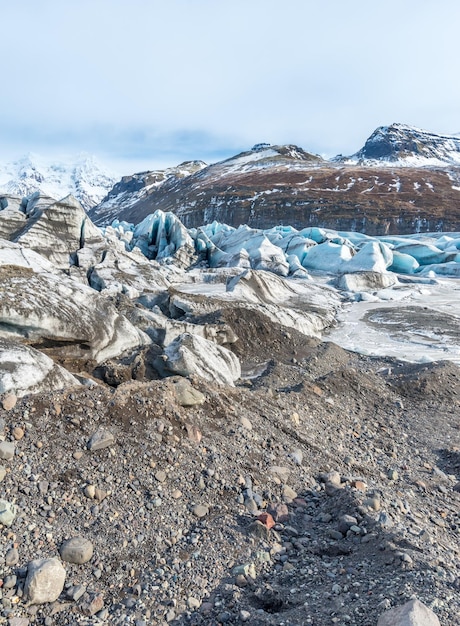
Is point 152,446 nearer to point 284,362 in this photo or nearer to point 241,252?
point 284,362

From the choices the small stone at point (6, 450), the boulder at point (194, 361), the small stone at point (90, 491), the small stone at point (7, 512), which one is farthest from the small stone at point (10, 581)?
the boulder at point (194, 361)

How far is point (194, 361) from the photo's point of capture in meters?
9.20

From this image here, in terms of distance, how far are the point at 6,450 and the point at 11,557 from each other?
4.08 feet

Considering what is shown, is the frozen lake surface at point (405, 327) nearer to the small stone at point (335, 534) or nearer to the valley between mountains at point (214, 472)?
the valley between mountains at point (214, 472)

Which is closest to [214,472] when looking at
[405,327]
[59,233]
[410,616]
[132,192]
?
[410,616]

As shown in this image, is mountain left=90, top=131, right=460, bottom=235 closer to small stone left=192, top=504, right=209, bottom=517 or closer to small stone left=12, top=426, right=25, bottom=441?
small stone left=192, top=504, right=209, bottom=517

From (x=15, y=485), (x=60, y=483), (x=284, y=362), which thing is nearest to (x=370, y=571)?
(x=60, y=483)

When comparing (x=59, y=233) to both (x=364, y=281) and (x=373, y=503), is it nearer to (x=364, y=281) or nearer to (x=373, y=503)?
(x=364, y=281)

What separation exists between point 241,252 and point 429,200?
58.3 meters

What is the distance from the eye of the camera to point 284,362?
44.7 feet

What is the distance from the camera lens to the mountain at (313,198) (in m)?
75.3

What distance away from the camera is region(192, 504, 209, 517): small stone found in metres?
4.62

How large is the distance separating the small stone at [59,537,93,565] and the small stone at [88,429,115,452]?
3.92 feet

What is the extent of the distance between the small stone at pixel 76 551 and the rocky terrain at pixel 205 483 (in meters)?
0.01
